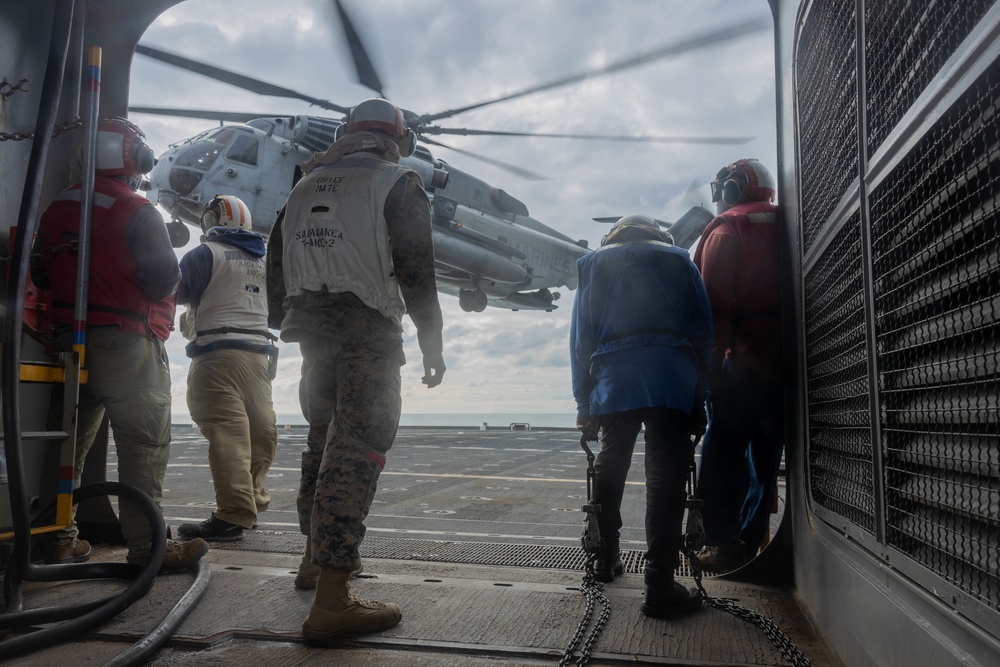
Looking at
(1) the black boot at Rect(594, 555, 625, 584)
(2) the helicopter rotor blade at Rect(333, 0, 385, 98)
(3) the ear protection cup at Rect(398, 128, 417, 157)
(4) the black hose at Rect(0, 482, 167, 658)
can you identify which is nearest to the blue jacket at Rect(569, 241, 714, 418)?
(1) the black boot at Rect(594, 555, 625, 584)

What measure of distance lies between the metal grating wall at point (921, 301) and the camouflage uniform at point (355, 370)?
137 centimetres

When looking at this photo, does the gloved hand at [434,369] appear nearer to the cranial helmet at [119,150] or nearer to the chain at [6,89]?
the cranial helmet at [119,150]

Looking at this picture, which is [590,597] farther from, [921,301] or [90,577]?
[90,577]

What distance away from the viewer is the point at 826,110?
2508 mm

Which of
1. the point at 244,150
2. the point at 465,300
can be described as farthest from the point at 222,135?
the point at 465,300

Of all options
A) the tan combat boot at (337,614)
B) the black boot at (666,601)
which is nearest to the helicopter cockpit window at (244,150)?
the tan combat boot at (337,614)

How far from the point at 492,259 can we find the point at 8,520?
13.0m

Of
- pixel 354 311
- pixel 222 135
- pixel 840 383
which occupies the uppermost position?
pixel 222 135

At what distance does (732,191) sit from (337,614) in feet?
8.55

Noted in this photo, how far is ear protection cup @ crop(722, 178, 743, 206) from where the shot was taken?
3680mm

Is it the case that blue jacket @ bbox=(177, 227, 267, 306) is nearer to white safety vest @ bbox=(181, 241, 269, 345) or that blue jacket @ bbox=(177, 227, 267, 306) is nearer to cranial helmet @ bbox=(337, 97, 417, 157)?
white safety vest @ bbox=(181, 241, 269, 345)

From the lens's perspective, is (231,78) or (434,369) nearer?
(434,369)

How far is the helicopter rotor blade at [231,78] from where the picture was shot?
9.62 metres

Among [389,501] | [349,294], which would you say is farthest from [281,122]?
[349,294]
